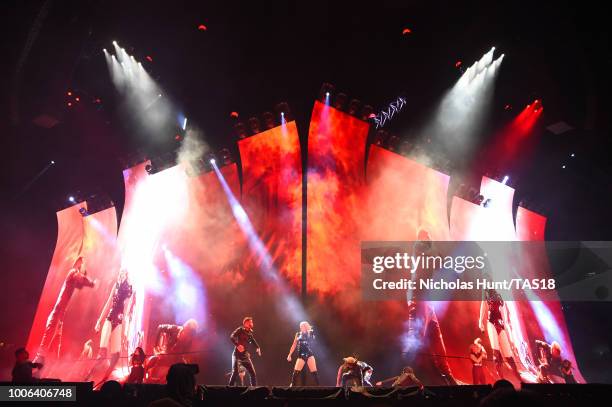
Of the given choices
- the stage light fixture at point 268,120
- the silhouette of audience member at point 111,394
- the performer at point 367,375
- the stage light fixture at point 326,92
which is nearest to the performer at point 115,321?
the stage light fixture at point 268,120

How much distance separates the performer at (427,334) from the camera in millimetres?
11633

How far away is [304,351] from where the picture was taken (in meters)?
11.0

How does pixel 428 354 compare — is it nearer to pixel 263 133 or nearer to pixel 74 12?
pixel 263 133

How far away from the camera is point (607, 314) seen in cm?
1409

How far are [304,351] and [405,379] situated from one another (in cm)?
249

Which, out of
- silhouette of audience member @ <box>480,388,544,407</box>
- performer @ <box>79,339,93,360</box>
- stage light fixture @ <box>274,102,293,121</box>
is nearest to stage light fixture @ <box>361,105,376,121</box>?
stage light fixture @ <box>274,102,293,121</box>

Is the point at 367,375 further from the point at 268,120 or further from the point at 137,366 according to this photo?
the point at 268,120

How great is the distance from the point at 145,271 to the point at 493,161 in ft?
36.3

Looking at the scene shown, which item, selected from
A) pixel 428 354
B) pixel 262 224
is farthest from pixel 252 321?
pixel 428 354

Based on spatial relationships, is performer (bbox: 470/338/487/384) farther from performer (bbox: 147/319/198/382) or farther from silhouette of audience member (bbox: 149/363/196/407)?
silhouette of audience member (bbox: 149/363/196/407)

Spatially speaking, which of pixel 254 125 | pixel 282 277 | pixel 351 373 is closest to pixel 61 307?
pixel 282 277

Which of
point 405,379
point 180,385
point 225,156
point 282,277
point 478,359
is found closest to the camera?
point 180,385

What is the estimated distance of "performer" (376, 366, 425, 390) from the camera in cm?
1027

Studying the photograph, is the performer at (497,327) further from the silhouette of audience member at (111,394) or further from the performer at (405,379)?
the silhouette of audience member at (111,394)
